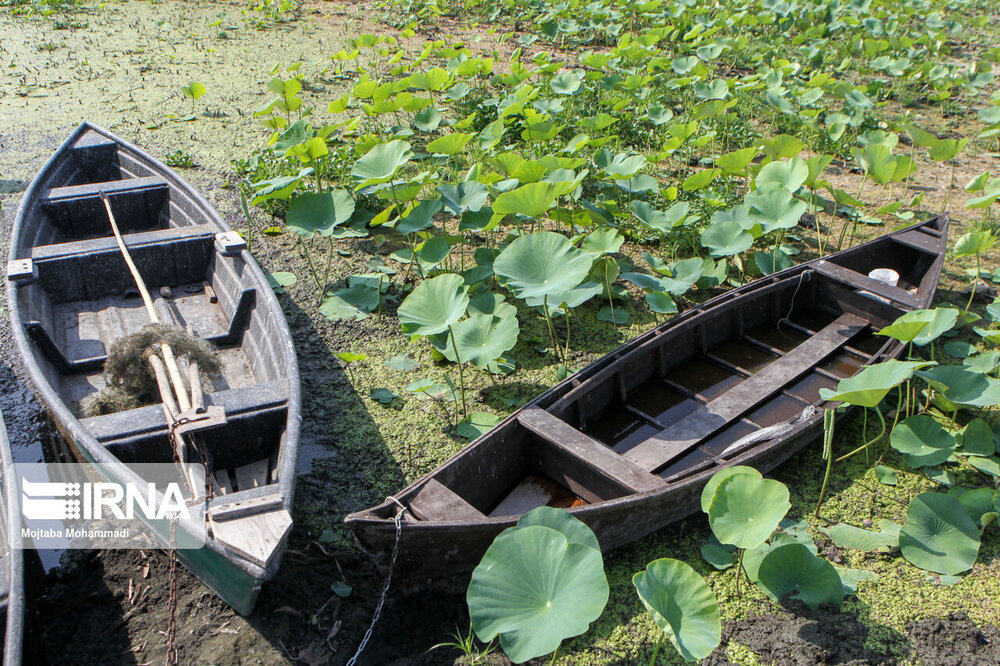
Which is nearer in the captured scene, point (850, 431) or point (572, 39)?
point (850, 431)

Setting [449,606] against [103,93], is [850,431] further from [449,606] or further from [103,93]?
[103,93]

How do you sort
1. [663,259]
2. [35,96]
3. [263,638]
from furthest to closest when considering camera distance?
[35,96] → [663,259] → [263,638]

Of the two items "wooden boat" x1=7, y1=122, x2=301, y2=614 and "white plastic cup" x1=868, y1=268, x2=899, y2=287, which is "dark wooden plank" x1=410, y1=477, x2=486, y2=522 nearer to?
"wooden boat" x1=7, y1=122, x2=301, y2=614

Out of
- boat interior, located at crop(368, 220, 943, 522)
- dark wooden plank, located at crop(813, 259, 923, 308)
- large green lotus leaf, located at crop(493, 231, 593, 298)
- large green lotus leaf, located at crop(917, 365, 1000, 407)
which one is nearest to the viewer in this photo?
boat interior, located at crop(368, 220, 943, 522)

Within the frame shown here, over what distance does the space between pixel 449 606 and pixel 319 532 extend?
684mm

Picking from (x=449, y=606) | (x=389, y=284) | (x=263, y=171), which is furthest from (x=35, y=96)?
(x=449, y=606)

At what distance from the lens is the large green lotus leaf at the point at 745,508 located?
8.87 feet

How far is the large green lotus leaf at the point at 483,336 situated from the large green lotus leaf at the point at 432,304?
15 cm

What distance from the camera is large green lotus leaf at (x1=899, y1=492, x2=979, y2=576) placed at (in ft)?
9.90

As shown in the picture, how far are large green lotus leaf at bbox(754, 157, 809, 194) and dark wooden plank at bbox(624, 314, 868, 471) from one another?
0.90 m

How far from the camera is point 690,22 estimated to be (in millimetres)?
9273

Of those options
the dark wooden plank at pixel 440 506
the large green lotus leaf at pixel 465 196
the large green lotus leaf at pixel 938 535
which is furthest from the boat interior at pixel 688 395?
A: the large green lotus leaf at pixel 465 196

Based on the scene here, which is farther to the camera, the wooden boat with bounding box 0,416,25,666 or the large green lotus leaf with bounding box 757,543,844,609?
the large green lotus leaf with bounding box 757,543,844,609

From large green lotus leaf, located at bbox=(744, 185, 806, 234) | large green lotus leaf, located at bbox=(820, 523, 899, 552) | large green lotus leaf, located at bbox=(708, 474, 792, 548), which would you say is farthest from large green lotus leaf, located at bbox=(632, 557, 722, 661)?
large green lotus leaf, located at bbox=(744, 185, 806, 234)
